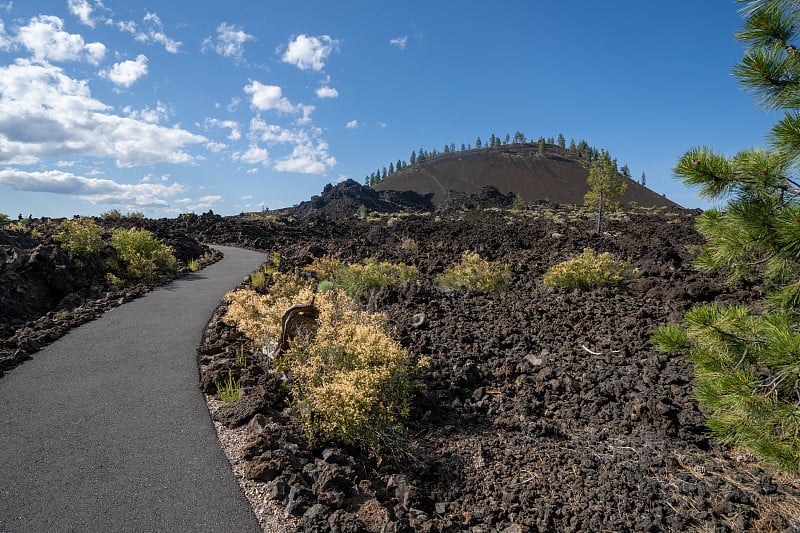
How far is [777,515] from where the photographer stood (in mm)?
2650

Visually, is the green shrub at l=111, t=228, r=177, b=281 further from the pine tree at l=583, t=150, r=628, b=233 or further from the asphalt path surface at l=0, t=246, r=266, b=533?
the pine tree at l=583, t=150, r=628, b=233

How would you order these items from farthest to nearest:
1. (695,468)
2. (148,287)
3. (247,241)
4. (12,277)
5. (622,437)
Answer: (247,241) → (148,287) → (12,277) → (622,437) → (695,468)

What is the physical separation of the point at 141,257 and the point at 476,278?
9.77m

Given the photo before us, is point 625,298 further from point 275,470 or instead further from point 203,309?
point 203,309

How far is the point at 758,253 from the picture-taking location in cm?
273

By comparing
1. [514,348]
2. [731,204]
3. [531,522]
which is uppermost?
[731,204]

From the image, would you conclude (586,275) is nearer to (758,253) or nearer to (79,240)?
(758,253)

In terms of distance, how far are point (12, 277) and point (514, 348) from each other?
10551mm

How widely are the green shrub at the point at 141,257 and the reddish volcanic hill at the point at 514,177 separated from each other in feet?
188

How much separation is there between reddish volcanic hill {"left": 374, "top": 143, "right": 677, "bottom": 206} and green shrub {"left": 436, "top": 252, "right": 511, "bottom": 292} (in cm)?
5617

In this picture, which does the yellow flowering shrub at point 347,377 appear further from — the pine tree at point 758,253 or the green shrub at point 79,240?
the green shrub at point 79,240

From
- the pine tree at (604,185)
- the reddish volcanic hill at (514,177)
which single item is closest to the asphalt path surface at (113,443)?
the pine tree at (604,185)

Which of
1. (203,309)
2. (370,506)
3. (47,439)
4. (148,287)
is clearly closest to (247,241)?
(148,287)

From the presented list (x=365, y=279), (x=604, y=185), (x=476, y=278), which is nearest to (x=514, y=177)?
(x=604, y=185)
